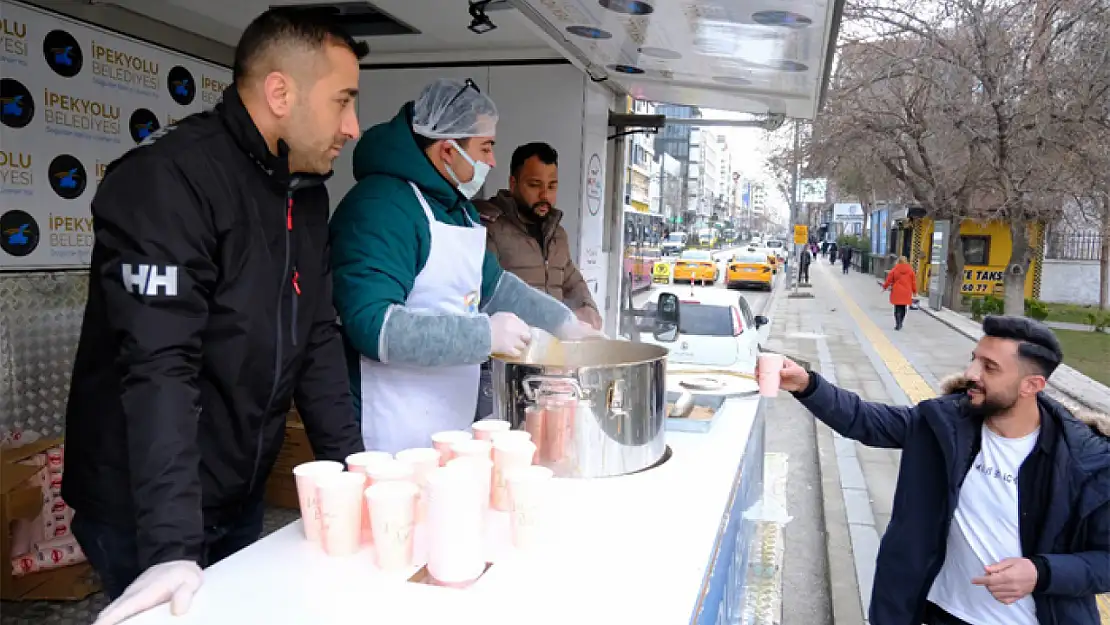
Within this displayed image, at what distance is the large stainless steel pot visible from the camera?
1801mm

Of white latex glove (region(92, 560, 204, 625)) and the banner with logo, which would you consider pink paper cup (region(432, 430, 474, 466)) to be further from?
the banner with logo

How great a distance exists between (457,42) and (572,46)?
95 centimetres

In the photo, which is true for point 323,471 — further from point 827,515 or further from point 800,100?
point 827,515

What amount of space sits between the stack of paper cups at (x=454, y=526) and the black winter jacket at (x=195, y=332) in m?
0.41

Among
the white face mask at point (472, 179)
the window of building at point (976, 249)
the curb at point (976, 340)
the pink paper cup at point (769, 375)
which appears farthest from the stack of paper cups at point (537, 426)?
the window of building at point (976, 249)

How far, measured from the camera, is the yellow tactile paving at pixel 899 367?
889 centimetres

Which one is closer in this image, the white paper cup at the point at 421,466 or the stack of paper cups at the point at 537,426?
the white paper cup at the point at 421,466

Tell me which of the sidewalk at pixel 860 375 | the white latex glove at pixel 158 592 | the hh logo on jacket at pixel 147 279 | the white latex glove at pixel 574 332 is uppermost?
the hh logo on jacket at pixel 147 279

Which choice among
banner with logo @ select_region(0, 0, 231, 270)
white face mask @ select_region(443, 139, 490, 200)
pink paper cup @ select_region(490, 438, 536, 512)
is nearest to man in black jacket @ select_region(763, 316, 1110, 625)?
white face mask @ select_region(443, 139, 490, 200)

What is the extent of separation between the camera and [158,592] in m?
1.23

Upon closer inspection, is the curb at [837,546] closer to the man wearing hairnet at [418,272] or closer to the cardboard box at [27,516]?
the man wearing hairnet at [418,272]

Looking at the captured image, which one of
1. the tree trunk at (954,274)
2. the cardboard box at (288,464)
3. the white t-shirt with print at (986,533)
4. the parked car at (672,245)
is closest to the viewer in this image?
the white t-shirt with print at (986,533)

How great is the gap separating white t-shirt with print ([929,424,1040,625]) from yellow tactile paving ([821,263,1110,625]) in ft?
7.25

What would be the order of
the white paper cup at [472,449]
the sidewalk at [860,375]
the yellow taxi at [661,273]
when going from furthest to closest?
1. the yellow taxi at [661,273]
2. the sidewalk at [860,375]
3. the white paper cup at [472,449]
